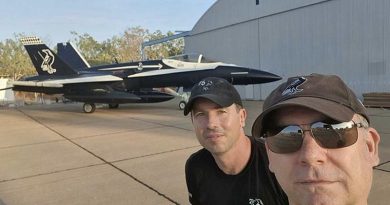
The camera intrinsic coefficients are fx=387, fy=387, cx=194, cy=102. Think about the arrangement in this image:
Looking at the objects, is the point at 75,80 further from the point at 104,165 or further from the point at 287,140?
the point at 287,140

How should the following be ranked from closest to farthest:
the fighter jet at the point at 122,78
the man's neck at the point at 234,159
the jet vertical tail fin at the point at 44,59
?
the man's neck at the point at 234,159 → the fighter jet at the point at 122,78 → the jet vertical tail fin at the point at 44,59

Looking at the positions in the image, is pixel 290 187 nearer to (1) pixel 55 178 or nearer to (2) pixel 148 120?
(1) pixel 55 178

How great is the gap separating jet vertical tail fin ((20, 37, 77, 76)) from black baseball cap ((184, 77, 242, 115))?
18884 mm

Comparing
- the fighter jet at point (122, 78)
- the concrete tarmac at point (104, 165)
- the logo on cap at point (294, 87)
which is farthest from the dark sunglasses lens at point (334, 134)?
the fighter jet at point (122, 78)

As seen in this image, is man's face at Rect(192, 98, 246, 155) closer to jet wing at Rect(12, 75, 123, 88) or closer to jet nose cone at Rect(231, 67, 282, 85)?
jet nose cone at Rect(231, 67, 282, 85)

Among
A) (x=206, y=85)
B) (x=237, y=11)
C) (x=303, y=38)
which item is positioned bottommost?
(x=206, y=85)

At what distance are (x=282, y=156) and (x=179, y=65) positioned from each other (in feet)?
56.1

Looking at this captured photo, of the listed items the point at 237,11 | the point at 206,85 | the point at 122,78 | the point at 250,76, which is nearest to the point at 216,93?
the point at 206,85

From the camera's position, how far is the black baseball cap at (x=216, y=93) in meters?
2.68

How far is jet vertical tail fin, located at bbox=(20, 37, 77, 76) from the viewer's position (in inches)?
810

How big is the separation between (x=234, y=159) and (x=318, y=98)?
4.46ft

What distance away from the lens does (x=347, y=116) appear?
1.13 metres

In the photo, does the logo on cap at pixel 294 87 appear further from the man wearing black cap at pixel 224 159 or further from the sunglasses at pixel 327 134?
the man wearing black cap at pixel 224 159

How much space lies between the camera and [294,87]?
1.22 metres
